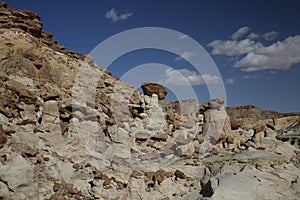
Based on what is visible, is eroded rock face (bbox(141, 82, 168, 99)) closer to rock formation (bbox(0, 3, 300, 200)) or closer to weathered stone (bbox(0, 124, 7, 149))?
rock formation (bbox(0, 3, 300, 200))

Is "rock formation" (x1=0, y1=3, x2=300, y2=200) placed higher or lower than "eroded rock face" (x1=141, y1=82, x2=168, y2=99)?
lower

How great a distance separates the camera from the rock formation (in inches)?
423

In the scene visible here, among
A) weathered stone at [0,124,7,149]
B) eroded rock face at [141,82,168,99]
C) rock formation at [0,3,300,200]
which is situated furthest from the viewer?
eroded rock face at [141,82,168,99]

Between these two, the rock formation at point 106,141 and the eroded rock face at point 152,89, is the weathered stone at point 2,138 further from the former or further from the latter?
the eroded rock face at point 152,89

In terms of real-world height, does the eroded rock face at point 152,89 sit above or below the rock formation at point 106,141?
above

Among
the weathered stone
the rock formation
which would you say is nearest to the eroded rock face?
the rock formation

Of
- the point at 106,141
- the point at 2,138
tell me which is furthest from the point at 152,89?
the point at 2,138

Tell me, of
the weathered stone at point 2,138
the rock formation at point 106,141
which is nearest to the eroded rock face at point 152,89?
the rock formation at point 106,141

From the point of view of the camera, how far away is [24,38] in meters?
13.7

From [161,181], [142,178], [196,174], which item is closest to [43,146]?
[142,178]

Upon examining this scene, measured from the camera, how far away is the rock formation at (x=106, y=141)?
10734 mm

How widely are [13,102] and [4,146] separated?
1.88 meters

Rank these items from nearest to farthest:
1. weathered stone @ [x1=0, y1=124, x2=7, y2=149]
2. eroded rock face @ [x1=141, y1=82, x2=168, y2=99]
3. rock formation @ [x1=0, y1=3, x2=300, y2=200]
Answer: weathered stone @ [x1=0, y1=124, x2=7, y2=149], rock formation @ [x1=0, y1=3, x2=300, y2=200], eroded rock face @ [x1=141, y1=82, x2=168, y2=99]

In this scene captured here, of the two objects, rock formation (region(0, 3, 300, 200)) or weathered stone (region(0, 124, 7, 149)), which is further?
rock formation (region(0, 3, 300, 200))
